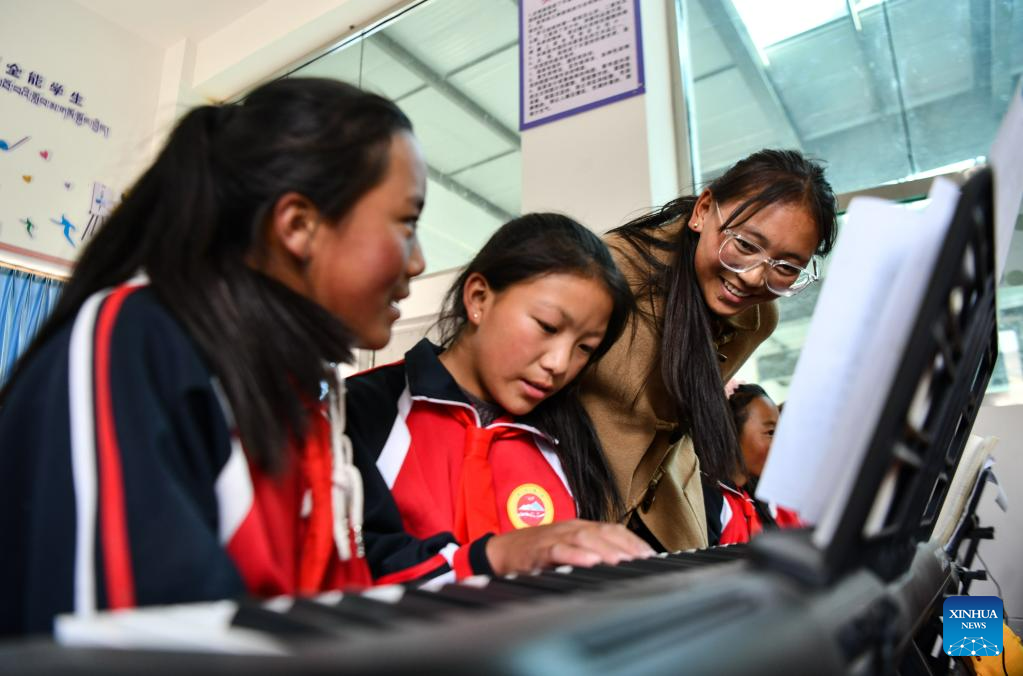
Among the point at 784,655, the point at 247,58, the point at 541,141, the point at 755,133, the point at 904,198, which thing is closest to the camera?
the point at 784,655

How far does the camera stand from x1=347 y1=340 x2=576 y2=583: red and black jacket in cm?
75

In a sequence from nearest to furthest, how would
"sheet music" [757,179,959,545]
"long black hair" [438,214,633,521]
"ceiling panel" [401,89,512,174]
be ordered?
1. "sheet music" [757,179,959,545]
2. "long black hair" [438,214,633,521]
3. "ceiling panel" [401,89,512,174]

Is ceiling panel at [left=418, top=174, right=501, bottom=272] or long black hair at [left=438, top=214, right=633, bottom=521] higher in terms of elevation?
ceiling panel at [left=418, top=174, right=501, bottom=272]

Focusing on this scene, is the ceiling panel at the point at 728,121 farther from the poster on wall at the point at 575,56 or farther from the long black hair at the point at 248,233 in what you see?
the long black hair at the point at 248,233

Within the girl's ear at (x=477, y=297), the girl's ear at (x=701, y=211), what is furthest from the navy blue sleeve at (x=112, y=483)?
the girl's ear at (x=701, y=211)

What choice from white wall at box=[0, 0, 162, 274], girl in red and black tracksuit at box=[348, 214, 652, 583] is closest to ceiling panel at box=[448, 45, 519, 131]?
white wall at box=[0, 0, 162, 274]

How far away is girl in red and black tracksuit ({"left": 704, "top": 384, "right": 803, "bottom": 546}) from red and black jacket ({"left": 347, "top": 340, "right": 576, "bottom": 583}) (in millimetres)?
428

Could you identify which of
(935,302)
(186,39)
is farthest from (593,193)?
(186,39)

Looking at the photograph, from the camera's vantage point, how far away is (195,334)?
1.47 feet

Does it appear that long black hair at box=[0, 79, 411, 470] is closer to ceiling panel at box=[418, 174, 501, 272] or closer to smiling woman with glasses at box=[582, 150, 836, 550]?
smiling woman with glasses at box=[582, 150, 836, 550]

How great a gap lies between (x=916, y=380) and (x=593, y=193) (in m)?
1.55

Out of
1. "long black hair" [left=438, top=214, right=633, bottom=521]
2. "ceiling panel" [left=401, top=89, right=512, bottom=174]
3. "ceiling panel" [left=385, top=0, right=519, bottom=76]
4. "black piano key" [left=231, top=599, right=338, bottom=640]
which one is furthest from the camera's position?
"ceiling panel" [left=401, top=89, right=512, bottom=174]

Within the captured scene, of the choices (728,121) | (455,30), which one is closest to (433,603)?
(728,121)

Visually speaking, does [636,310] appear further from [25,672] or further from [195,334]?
[25,672]
